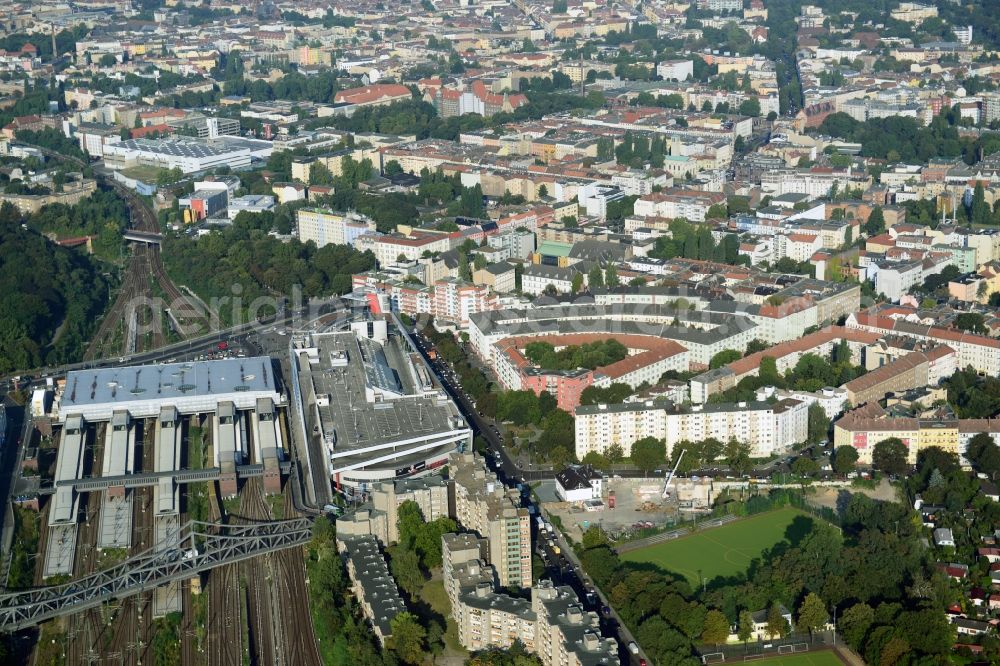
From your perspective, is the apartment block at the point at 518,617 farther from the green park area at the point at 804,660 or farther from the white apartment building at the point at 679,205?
the white apartment building at the point at 679,205

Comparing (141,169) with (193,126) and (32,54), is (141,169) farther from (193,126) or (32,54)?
(32,54)

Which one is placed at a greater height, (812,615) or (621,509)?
(812,615)

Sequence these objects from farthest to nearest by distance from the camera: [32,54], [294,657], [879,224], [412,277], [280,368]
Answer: [32,54], [879,224], [412,277], [280,368], [294,657]

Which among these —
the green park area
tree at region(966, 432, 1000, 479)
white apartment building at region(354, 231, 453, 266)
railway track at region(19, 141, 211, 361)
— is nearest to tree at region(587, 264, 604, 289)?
white apartment building at region(354, 231, 453, 266)

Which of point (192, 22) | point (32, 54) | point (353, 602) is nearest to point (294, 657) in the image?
point (353, 602)

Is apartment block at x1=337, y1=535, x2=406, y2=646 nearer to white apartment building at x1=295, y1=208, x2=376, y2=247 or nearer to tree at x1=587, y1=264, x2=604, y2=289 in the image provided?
tree at x1=587, y1=264, x2=604, y2=289

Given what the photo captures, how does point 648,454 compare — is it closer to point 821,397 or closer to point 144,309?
point 821,397

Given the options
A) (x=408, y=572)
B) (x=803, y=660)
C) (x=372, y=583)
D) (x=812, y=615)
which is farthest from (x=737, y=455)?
(x=372, y=583)
